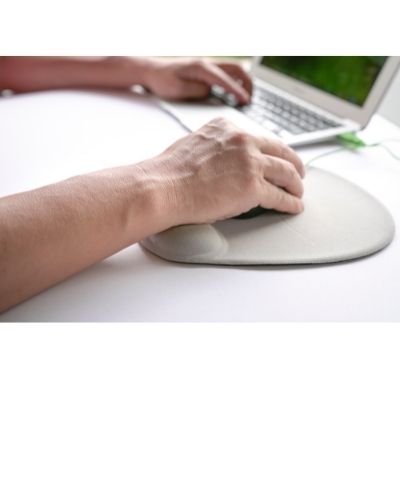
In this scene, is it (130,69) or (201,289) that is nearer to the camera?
(201,289)

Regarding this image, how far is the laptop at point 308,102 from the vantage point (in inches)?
34.0

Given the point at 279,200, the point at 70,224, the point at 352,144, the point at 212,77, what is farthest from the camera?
the point at 212,77

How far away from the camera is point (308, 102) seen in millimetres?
1003

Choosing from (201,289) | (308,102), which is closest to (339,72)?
(308,102)

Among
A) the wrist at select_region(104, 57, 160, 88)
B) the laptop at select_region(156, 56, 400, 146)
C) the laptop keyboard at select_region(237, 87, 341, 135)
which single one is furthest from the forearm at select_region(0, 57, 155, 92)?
the laptop keyboard at select_region(237, 87, 341, 135)

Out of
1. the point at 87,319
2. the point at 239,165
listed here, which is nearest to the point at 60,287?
the point at 87,319

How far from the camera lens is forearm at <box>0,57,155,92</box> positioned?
1.02m

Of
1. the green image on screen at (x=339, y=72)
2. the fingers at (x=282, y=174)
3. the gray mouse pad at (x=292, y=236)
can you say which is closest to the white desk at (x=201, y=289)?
the gray mouse pad at (x=292, y=236)

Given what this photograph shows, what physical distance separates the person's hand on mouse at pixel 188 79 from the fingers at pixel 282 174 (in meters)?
0.42

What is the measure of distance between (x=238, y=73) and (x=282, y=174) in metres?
0.53

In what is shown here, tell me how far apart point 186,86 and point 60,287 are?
0.64 m

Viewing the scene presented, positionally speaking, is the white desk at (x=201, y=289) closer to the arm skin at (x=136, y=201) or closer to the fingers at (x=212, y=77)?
the arm skin at (x=136, y=201)

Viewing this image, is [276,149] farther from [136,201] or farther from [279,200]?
[136,201]

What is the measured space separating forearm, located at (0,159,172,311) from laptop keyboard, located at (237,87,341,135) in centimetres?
41
